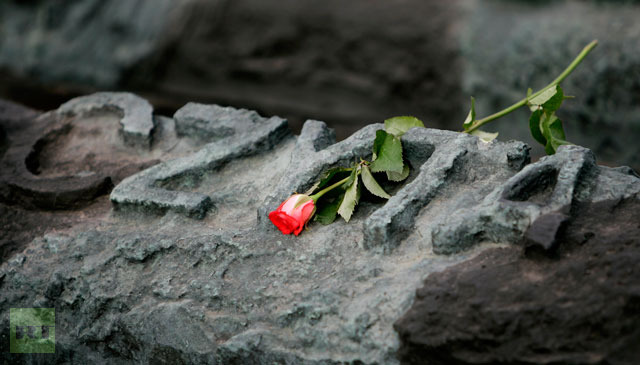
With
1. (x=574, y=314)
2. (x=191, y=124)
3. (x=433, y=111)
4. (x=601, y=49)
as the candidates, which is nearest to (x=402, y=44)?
(x=433, y=111)

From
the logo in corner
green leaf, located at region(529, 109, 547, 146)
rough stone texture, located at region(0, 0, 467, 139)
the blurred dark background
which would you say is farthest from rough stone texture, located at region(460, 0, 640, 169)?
the logo in corner

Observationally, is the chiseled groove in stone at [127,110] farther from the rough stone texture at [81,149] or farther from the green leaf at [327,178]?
the green leaf at [327,178]

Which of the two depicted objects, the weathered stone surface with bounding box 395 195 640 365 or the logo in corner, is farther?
the logo in corner

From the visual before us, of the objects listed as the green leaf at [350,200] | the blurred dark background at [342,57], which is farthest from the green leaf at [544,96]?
the blurred dark background at [342,57]

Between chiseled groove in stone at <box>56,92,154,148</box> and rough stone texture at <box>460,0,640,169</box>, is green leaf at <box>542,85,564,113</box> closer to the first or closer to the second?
chiseled groove in stone at <box>56,92,154,148</box>

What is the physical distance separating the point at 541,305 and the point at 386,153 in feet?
1.47

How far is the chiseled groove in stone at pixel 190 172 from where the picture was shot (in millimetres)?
1356

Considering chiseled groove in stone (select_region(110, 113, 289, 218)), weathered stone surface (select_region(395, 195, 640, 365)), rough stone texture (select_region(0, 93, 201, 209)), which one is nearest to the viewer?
weathered stone surface (select_region(395, 195, 640, 365))

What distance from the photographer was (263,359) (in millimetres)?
1061

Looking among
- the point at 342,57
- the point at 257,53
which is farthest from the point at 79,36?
the point at 342,57

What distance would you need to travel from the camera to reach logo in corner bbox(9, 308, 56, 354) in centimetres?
129

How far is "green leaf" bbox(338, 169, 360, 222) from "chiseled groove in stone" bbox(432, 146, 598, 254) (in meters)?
0.19

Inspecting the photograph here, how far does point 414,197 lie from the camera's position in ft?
3.78

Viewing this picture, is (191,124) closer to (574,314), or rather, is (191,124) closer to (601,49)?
(574,314)
